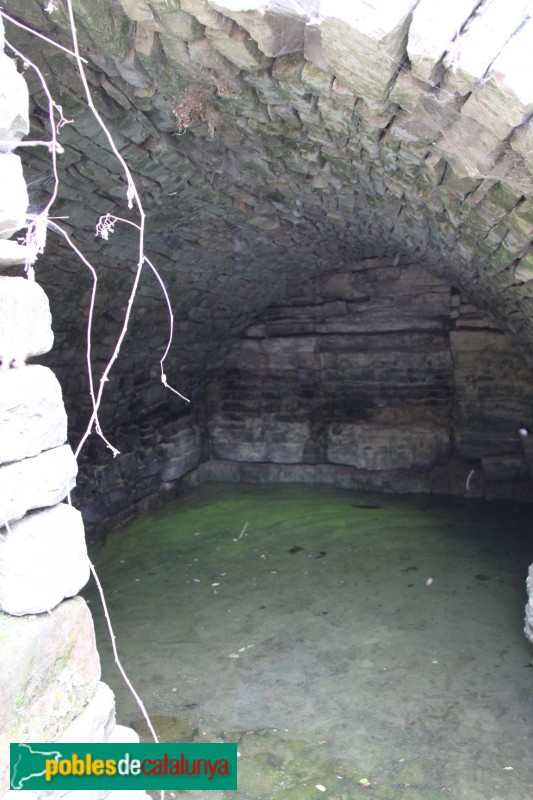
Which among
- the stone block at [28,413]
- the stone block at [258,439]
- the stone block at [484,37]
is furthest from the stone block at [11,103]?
the stone block at [258,439]

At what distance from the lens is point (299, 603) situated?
450 centimetres

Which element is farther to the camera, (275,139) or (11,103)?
(275,139)

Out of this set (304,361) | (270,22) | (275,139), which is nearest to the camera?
(270,22)

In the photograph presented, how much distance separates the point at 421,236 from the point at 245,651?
262 centimetres

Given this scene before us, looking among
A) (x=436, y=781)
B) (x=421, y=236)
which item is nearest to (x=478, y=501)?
(x=421, y=236)

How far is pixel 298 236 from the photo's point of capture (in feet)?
17.1

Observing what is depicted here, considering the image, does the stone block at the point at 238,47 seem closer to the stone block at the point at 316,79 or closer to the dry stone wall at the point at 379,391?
the stone block at the point at 316,79

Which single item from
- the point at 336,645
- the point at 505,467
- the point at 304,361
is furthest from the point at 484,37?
the point at 304,361

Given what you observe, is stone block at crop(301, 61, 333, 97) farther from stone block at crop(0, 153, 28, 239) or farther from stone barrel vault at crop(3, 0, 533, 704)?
stone block at crop(0, 153, 28, 239)

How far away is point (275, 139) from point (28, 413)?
1.95 m

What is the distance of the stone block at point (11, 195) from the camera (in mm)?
1566

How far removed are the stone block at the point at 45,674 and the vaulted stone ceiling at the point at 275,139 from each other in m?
1.71

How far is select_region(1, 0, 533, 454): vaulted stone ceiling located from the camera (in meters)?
1.78

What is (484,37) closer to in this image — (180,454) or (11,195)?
(11,195)
